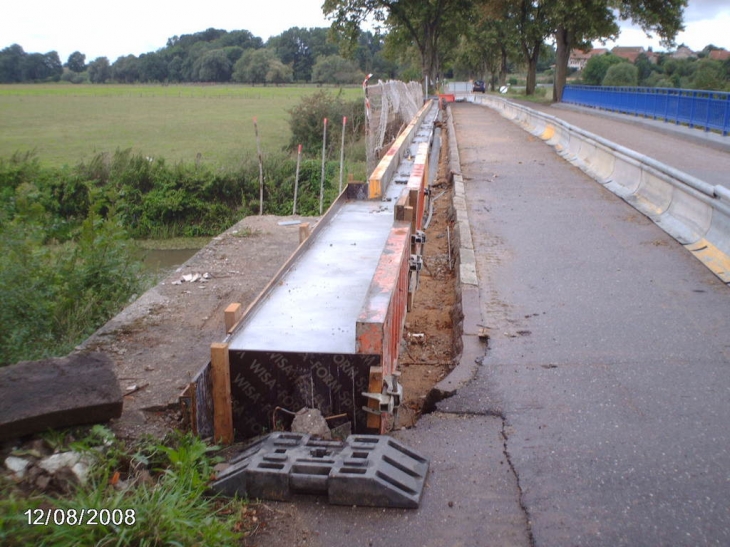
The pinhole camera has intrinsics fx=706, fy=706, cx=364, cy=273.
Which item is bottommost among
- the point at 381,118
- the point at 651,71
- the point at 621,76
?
the point at 381,118

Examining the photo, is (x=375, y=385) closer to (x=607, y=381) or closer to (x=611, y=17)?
(x=607, y=381)

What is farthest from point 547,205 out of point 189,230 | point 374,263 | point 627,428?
point 189,230

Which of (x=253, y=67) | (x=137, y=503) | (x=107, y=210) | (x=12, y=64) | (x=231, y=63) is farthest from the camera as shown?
(x=231, y=63)

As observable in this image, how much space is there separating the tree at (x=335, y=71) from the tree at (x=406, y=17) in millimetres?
46297

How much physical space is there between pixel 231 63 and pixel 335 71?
35.0m

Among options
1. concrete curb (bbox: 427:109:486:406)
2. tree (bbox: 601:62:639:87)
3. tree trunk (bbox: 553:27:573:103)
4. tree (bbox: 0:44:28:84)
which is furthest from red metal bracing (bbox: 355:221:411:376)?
tree (bbox: 0:44:28:84)

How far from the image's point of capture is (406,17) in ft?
186

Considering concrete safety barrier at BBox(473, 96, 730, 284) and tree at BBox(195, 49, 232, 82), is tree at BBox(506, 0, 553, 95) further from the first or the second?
tree at BBox(195, 49, 232, 82)

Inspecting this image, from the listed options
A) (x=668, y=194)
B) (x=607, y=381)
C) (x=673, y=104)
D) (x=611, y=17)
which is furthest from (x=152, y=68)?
(x=607, y=381)

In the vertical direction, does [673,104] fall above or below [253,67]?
below

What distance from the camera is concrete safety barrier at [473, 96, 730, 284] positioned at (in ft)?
27.1
